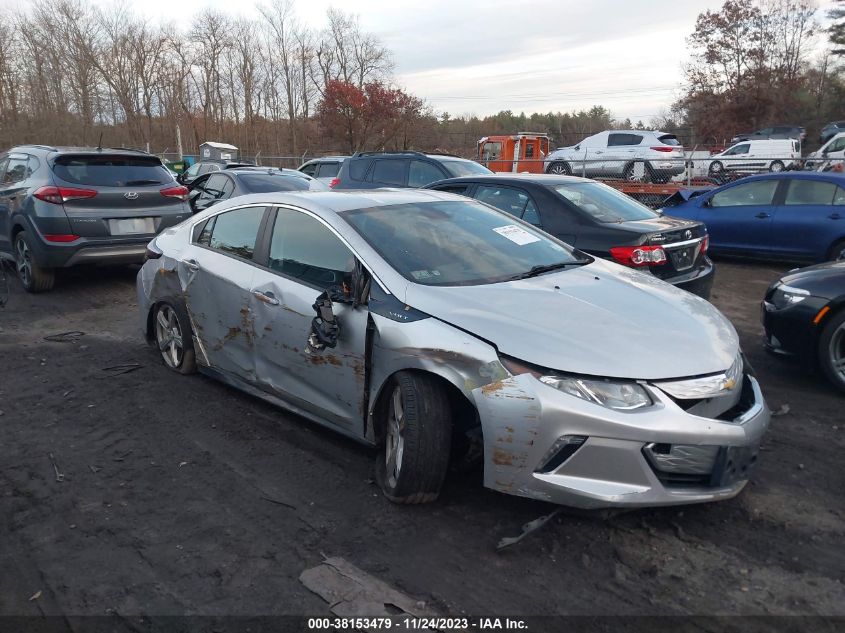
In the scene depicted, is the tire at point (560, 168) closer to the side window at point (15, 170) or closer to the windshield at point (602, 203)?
the windshield at point (602, 203)

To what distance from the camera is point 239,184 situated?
37.1 ft

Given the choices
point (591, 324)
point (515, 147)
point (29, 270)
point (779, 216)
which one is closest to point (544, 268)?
point (591, 324)

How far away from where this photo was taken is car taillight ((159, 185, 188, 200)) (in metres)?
9.28

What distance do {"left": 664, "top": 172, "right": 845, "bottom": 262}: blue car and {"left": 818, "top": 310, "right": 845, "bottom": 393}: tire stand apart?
4.80 metres

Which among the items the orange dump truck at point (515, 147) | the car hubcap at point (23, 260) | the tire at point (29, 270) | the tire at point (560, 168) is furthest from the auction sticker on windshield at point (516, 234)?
the orange dump truck at point (515, 147)

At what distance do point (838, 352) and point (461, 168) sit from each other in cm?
739

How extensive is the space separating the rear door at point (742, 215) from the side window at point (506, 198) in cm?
538

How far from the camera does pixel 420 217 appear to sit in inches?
178

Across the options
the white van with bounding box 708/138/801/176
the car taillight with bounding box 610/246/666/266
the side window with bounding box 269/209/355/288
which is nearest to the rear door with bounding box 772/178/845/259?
the car taillight with bounding box 610/246/666/266

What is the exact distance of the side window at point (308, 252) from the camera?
4.11 metres

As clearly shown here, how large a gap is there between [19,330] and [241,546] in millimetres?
5518

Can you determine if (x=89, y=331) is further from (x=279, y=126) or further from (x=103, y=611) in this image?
(x=279, y=126)

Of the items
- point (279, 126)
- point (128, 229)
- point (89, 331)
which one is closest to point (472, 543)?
point (89, 331)

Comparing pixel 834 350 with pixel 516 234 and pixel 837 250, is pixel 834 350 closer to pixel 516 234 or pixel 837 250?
pixel 516 234
